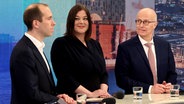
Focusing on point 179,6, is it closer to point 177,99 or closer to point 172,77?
point 172,77

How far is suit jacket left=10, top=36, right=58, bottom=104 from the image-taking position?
2918 mm

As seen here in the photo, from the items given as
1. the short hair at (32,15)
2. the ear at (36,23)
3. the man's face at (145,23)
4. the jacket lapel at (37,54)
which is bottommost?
the jacket lapel at (37,54)

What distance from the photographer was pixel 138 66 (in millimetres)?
3820

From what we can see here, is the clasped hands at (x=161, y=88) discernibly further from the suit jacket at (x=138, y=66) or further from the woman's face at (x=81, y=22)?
the woman's face at (x=81, y=22)

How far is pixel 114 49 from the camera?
5.71 meters

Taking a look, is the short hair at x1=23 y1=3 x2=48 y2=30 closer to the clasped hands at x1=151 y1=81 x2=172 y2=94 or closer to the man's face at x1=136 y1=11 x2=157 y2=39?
the man's face at x1=136 y1=11 x2=157 y2=39

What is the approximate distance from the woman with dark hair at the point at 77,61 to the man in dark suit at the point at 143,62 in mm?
230

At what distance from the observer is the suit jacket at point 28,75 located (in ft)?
9.57

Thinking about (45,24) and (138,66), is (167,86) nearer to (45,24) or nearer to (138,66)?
(138,66)

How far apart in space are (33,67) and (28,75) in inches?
3.3

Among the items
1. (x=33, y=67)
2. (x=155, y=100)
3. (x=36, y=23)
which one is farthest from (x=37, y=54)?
(x=155, y=100)

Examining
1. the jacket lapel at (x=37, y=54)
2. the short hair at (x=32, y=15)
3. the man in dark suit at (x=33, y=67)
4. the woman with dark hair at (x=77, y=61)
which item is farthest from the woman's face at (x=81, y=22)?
the jacket lapel at (x=37, y=54)

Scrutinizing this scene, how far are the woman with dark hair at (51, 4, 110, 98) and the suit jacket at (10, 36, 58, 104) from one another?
53 centimetres

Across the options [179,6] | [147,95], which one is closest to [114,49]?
[179,6]
